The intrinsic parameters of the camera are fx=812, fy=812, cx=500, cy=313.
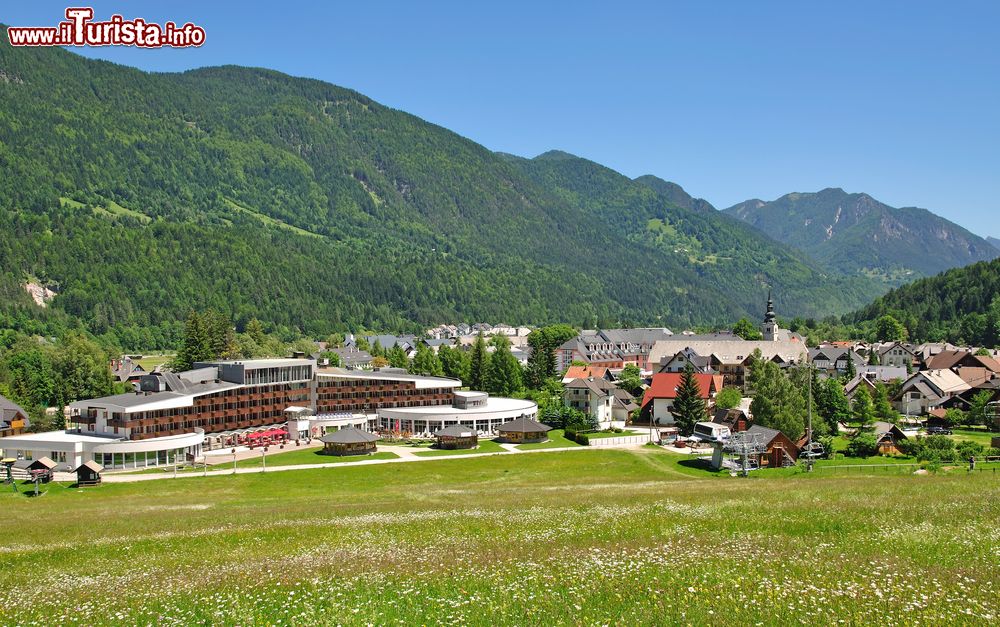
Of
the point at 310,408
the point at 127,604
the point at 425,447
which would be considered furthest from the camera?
the point at 310,408

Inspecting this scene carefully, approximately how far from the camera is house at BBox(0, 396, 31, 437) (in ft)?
330

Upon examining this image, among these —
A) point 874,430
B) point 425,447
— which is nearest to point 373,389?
point 425,447

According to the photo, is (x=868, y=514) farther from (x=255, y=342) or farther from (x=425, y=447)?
(x=255, y=342)

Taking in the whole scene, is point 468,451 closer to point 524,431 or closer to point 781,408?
point 524,431

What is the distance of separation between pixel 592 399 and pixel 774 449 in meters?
37.8

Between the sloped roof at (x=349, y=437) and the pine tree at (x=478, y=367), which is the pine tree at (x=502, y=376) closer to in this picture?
the pine tree at (x=478, y=367)

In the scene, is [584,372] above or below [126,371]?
above

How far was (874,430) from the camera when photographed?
8731cm

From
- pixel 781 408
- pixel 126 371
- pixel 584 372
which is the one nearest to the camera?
pixel 781 408

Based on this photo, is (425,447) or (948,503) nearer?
(948,503)

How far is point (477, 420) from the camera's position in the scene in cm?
9944

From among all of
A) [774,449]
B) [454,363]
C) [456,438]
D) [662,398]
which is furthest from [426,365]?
[774,449]

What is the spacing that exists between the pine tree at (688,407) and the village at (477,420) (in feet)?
0.54

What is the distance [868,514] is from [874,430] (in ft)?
215
